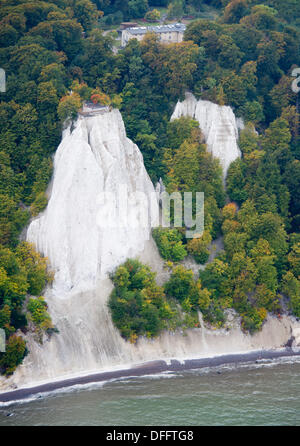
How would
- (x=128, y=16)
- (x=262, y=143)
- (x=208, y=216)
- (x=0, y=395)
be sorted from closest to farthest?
(x=0, y=395) < (x=208, y=216) < (x=262, y=143) < (x=128, y=16)

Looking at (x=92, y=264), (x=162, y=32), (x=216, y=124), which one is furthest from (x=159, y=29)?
(x=92, y=264)

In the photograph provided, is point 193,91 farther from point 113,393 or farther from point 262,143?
point 113,393

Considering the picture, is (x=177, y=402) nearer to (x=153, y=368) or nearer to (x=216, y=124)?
(x=153, y=368)

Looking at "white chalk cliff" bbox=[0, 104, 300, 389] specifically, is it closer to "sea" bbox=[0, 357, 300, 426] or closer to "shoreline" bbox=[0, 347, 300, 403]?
"shoreline" bbox=[0, 347, 300, 403]

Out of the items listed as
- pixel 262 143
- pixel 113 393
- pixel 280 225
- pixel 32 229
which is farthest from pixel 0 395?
pixel 262 143

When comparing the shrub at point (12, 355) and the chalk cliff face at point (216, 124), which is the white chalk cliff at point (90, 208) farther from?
the chalk cliff face at point (216, 124)

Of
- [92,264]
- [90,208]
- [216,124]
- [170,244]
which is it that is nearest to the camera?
[92,264]

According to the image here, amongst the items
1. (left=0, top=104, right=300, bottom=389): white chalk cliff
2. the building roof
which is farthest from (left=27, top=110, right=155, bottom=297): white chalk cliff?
the building roof
